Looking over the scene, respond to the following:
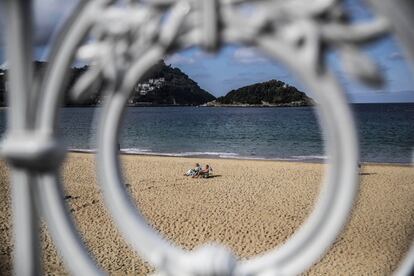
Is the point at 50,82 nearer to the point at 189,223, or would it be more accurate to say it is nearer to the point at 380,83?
the point at 380,83

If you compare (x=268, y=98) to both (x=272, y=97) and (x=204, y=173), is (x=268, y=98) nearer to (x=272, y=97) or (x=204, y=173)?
(x=272, y=97)

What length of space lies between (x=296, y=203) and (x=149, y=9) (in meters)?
11.5

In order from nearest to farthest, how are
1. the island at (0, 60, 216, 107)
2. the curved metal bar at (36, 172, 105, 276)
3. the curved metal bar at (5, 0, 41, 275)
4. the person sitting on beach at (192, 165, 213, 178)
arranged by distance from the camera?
the curved metal bar at (36, 172, 105, 276) < the curved metal bar at (5, 0, 41, 275) < the person sitting on beach at (192, 165, 213, 178) < the island at (0, 60, 216, 107)

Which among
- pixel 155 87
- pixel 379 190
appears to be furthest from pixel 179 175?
pixel 155 87

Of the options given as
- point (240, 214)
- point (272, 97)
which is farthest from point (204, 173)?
point (272, 97)

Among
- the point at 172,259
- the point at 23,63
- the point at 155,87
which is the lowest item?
the point at 172,259

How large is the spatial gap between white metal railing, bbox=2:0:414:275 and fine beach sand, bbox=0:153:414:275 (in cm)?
591

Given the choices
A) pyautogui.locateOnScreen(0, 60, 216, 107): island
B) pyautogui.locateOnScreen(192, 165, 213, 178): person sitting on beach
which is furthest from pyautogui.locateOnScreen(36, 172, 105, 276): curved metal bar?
pyautogui.locateOnScreen(0, 60, 216, 107): island

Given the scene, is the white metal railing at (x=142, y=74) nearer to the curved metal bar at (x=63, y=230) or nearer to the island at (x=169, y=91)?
the curved metal bar at (x=63, y=230)

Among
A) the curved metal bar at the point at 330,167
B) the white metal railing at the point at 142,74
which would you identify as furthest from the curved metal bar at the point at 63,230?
the curved metal bar at the point at 330,167

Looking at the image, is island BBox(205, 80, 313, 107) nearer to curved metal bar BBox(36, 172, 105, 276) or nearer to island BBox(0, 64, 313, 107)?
island BBox(0, 64, 313, 107)

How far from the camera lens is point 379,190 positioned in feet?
48.2

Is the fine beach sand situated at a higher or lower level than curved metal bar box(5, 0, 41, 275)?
lower

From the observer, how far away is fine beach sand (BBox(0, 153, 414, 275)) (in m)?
8.34
